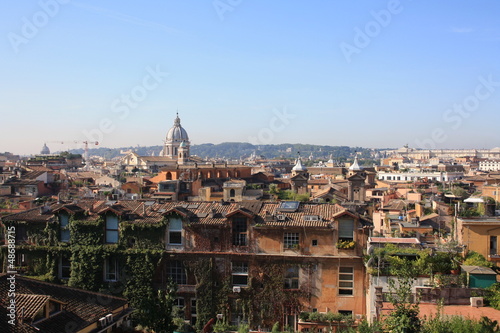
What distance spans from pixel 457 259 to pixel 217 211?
957cm

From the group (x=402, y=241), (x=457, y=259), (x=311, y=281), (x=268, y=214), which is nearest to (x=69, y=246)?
(x=268, y=214)

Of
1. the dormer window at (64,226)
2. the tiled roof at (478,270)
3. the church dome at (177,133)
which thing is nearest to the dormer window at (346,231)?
the tiled roof at (478,270)

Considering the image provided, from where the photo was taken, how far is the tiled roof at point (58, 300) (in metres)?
13.6

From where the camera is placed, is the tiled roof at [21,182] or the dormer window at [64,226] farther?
the tiled roof at [21,182]

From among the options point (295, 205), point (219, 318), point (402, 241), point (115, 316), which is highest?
point (295, 205)

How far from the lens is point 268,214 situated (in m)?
21.5

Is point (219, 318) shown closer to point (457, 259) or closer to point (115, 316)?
point (115, 316)

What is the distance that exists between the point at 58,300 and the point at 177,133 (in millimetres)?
134585

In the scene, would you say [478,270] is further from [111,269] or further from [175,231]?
[111,269]

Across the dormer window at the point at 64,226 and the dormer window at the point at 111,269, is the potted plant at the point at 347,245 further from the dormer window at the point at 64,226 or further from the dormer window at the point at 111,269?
the dormer window at the point at 64,226

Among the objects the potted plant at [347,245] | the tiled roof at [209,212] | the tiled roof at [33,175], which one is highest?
the tiled roof at [33,175]

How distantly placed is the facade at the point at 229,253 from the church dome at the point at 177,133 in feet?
409

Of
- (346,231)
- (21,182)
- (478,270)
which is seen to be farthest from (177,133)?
(478,270)

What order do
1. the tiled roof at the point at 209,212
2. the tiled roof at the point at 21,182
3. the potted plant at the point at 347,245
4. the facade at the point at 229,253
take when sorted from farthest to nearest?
the tiled roof at the point at 21,182 < the tiled roof at the point at 209,212 < the facade at the point at 229,253 < the potted plant at the point at 347,245
